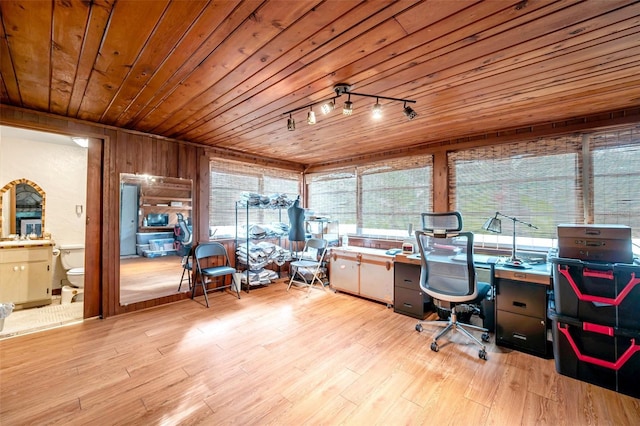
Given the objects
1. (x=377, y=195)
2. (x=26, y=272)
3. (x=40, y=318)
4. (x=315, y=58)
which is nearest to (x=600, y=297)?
(x=315, y=58)

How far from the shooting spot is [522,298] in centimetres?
248

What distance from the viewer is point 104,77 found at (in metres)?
2.04

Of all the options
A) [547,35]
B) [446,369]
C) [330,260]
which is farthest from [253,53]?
[330,260]

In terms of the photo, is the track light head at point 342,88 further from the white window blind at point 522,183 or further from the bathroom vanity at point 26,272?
the bathroom vanity at point 26,272

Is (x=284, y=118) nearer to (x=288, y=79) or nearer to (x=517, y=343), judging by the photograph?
(x=288, y=79)

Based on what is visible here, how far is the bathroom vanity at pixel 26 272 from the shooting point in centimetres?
331

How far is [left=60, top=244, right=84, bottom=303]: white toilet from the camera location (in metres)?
3.68

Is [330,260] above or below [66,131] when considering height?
below

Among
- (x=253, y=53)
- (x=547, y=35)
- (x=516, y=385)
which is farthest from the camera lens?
(x=516, y=385)

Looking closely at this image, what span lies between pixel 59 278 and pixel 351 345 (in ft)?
14.9

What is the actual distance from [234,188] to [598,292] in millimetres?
4592

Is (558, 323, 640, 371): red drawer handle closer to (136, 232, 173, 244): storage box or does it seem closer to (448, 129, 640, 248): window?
(448, 129, 640, 248): window

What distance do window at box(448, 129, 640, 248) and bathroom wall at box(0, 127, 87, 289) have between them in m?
5.33

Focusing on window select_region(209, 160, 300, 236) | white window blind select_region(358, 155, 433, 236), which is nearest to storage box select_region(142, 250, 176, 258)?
window select_region(209, 160, 300, 236)
